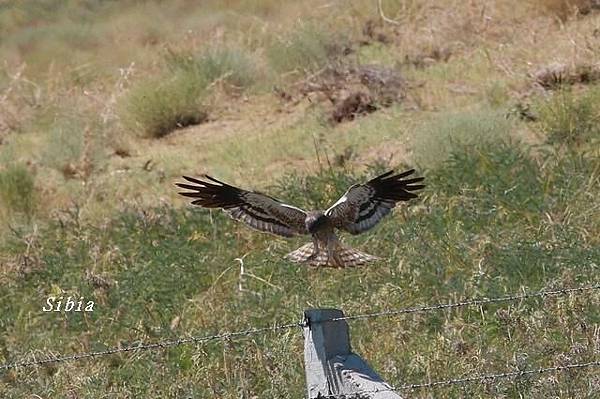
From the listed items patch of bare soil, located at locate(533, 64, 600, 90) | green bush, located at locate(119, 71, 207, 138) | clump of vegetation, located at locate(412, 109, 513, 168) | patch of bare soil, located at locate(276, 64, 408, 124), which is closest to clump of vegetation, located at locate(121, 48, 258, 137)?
green bush, located at locate(119, 71, 207, 138)

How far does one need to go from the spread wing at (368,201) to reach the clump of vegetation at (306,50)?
24.7 feet

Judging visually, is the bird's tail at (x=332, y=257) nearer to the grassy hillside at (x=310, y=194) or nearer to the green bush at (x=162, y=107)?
the grassy hillside at (x=310, y=194)

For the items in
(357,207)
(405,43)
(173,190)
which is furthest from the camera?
(405,43)

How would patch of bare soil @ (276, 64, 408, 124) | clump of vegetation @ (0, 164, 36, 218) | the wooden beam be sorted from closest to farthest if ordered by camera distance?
the wooden beam → clump of vegetation @ (0, 164, 36, 218) → patch of bare soil @ (276, 64, 408, 124)

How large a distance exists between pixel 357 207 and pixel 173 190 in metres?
5.28

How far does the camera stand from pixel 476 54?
487 inches

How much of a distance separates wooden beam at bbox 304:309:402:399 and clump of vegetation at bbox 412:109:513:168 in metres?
5.26

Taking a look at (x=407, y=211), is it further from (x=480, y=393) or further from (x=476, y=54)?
(x=476, y=54)

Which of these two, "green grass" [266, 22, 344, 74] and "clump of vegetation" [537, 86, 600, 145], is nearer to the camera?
"clump of vegetation" [537, 86, 600, 145]

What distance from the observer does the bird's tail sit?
5078mm

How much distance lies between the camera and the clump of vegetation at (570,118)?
924 centimetres

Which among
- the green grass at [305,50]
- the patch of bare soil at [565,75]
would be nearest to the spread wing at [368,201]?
the patch of bare soil at [565,75]

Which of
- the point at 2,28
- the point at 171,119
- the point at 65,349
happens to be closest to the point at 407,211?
the point at 65,349

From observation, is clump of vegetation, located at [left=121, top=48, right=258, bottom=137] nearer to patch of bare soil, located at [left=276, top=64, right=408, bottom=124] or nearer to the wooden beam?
patch of bare soil, located at [left=276, top=64, right=408, bottom=124]
